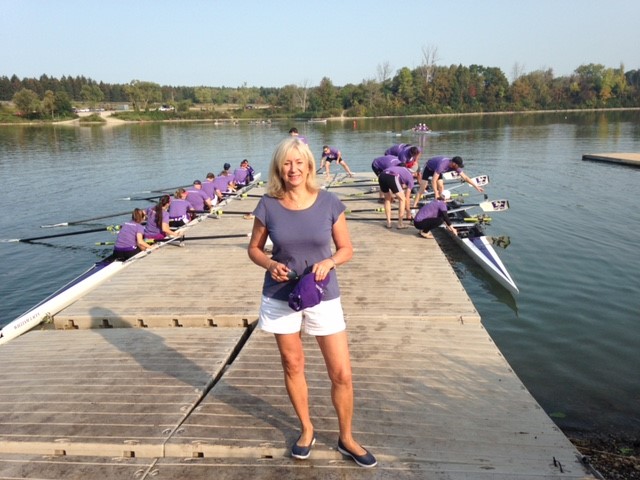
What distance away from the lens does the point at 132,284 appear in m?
7.68

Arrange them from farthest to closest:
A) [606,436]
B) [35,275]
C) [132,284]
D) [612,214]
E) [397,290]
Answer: [612,214]
[35,275]
[132,284]
[397,290]
[606,436]

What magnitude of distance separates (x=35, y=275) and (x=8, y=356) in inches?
252

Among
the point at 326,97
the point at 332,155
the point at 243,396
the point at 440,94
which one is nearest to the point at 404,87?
the point at 440,94

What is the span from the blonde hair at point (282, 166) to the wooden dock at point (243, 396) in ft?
6.47

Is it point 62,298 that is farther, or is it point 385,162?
point 385,162

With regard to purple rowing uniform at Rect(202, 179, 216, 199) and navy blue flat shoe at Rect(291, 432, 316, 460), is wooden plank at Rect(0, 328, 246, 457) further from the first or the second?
purple rowing uniform at Rect(202, 179, 216, 199)

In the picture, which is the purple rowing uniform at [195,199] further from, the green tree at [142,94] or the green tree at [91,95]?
the green tree at [91,95]

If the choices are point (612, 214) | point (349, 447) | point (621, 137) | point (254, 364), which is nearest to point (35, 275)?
point (254, 364)

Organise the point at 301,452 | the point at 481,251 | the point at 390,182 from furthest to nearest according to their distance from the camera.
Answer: the point at 390,182 < the point at 481,251 < the point at 301,452

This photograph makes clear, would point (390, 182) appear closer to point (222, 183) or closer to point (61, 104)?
point (222, 183)

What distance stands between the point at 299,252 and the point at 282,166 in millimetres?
555

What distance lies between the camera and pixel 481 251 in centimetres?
1012

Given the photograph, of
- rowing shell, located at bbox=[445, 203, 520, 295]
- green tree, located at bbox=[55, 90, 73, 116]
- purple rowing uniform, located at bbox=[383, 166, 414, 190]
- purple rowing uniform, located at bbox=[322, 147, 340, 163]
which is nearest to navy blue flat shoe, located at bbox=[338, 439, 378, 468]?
rowing shell, located at bbox=[445, 203, 520, 295]

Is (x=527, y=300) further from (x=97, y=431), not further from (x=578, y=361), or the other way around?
(x=97, y=431)
